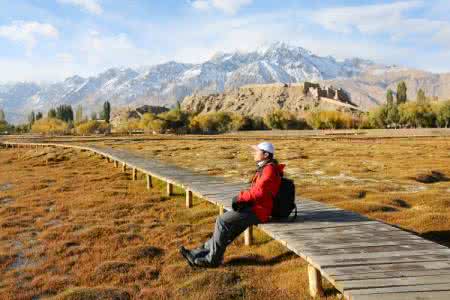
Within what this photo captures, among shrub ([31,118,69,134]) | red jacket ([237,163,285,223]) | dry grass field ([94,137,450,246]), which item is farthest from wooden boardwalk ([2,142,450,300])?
shrub ([31,118,69,134])

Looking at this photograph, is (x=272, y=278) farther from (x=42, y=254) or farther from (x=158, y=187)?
(x=158, y=187)

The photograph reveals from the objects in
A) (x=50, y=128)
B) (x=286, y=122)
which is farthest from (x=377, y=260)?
(x=50, y=128)

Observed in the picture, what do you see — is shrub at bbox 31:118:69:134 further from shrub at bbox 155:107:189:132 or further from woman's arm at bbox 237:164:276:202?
woman's arm at bbox 237:164:276:202

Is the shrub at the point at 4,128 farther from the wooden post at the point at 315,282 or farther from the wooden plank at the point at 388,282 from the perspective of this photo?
the wooden plank at the point at 388,282

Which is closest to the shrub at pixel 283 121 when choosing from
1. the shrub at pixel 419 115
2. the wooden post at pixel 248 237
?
the shrub at pixel 419 115

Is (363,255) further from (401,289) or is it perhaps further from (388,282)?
(401,289)

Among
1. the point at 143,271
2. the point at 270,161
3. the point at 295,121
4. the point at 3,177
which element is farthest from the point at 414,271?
the point at 295,121

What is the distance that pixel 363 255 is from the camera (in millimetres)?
7855

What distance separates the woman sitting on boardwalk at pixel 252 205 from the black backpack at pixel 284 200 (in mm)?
307

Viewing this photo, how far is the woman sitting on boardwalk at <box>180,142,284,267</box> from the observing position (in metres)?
9.42

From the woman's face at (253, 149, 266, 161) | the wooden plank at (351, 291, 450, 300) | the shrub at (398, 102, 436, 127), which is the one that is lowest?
the wooden plank at (351, 291, 450, 300)

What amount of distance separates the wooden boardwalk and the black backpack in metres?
0.27

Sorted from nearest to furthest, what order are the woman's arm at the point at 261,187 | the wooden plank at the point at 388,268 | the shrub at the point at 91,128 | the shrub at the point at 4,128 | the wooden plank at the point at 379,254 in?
the wooden plank at the point at 388,268
the wooden plank at the point at 379,254
the woman's arm at the point at 261,187
the shrub at the point at 91,128
the shrub at the point at 4,128

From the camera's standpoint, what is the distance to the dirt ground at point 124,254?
28.9 feet
